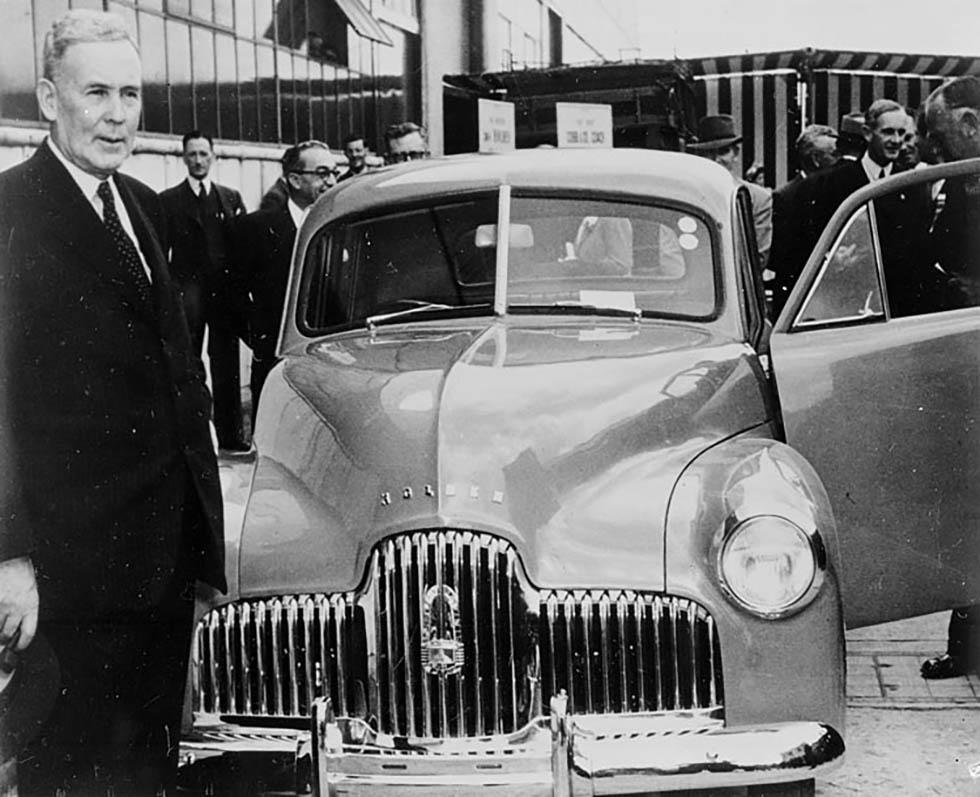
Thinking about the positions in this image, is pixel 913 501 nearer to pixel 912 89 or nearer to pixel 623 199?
pixel 623 199

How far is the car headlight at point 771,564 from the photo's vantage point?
2.71m

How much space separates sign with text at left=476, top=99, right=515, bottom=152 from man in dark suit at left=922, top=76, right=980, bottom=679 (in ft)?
12.3

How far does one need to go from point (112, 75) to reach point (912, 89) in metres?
7.12

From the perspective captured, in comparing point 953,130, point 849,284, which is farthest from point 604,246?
point 953,130

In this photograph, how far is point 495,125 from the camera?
781cm

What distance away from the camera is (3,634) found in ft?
8.72

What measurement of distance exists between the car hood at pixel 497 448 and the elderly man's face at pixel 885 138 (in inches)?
98.8

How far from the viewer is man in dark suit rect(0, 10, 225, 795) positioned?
2.72 m

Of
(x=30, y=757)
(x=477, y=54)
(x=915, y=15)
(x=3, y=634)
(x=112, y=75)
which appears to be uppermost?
(x=477, y=54)

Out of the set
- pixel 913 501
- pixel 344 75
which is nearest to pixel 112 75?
A: pixel 913 501

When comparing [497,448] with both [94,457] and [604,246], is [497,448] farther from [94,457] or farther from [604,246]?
[604,246]

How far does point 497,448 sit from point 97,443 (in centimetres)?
85

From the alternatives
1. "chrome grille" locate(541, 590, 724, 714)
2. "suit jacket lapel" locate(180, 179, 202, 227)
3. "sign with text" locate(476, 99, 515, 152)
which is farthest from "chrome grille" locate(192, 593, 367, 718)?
"sign with text" locate(476, 99, 515, 152)

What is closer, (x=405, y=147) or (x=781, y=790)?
(x=781, y=790)
